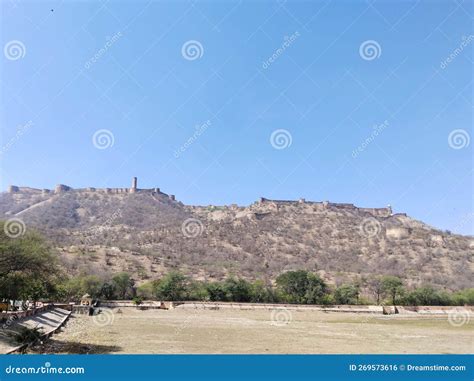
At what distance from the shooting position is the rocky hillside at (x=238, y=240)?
10794 cm

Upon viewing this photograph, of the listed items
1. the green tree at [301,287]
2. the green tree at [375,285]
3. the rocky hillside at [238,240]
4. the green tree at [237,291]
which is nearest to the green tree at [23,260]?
the green tree at [237,291]

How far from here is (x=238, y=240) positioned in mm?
137500

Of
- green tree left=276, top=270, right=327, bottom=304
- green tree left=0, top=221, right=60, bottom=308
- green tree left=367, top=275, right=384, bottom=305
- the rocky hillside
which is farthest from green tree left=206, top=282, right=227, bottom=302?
green tree left=0, top=221, right=60, bottom=308

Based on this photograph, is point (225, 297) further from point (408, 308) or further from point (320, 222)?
point (320, 222)

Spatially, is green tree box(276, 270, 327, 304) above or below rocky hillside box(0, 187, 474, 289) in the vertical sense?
below

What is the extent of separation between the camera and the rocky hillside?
10794 cm

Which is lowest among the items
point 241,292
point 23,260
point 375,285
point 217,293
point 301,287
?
point 217,293

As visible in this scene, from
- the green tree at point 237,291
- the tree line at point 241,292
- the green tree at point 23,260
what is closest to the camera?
the green tree at point 23,260

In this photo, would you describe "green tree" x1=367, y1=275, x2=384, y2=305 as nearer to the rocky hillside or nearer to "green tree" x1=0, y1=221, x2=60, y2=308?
the rocky hillside

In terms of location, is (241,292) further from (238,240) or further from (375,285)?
(238,240)

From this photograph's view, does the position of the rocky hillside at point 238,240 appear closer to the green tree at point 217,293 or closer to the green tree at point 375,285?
the green tree at point 375,285

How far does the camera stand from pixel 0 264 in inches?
780

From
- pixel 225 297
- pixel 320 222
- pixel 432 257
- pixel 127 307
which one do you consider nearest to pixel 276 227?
pixel 320 222

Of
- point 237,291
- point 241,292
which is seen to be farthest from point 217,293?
point 241,292
